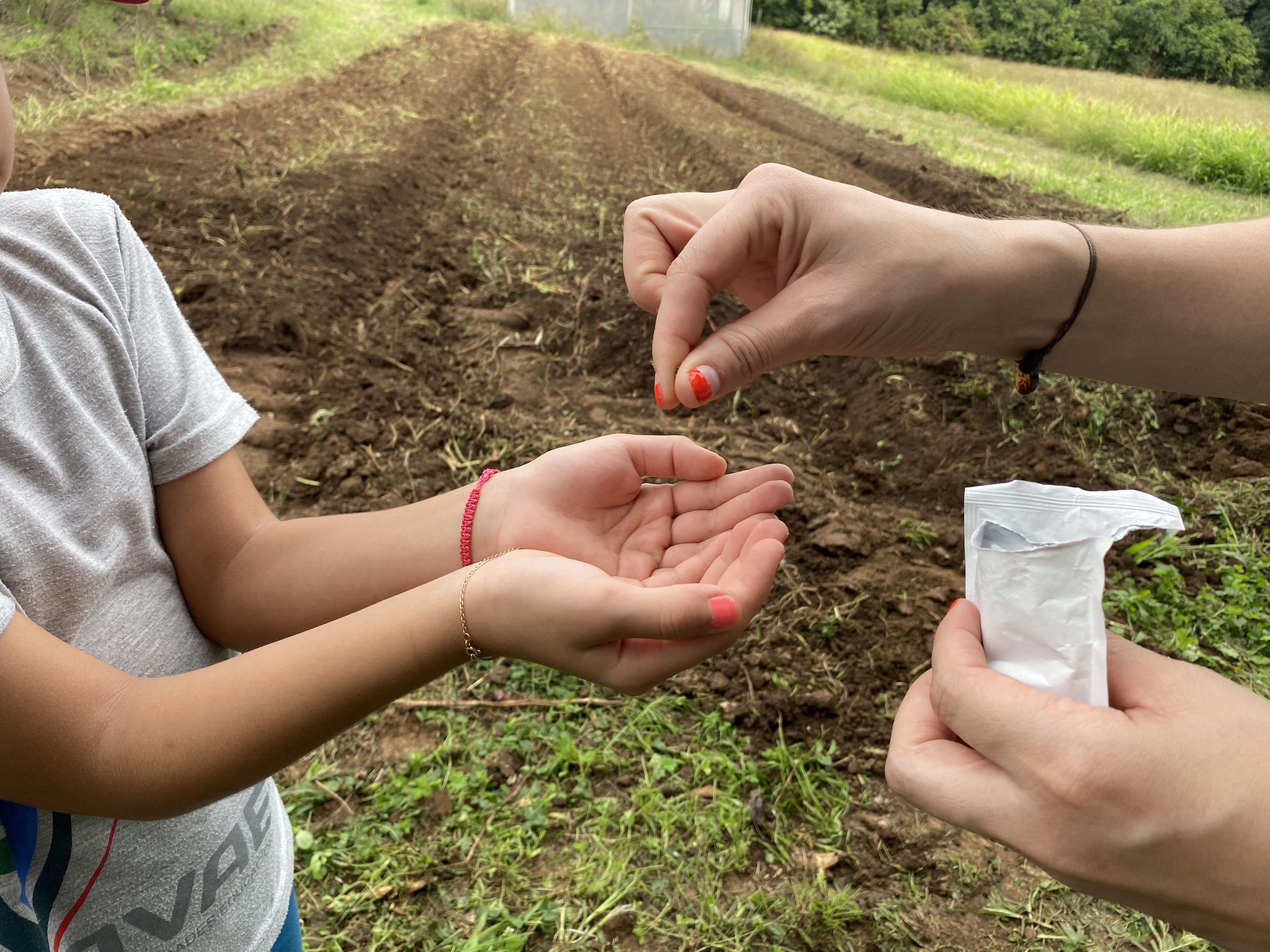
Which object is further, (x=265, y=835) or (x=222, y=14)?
(x=222, y=14)

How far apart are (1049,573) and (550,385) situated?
3.00m

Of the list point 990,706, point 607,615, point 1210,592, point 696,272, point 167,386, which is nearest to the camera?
point 990,706

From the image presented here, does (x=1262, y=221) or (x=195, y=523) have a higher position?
(x=1262, y=221)

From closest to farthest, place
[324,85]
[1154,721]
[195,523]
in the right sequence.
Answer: [1154,721]
[195,523]
[324,85]

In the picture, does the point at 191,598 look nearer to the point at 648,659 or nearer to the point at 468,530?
the point at 468,530

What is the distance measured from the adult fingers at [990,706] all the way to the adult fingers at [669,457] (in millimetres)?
551

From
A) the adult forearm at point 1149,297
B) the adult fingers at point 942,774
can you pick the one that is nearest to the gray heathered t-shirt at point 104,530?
the adult fingers at point 942,774

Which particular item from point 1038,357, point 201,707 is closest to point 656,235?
point 1038,357

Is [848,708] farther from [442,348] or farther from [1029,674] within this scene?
[442,348]

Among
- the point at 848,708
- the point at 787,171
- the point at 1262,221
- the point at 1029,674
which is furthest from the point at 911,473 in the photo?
the point at 1029,674

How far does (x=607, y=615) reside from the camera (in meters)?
1.12

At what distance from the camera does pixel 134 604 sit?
1212 mm

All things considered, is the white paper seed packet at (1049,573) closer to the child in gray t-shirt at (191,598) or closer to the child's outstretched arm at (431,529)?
the child in gray t-shirt at (191,598)

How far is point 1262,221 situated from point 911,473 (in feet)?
5.95
